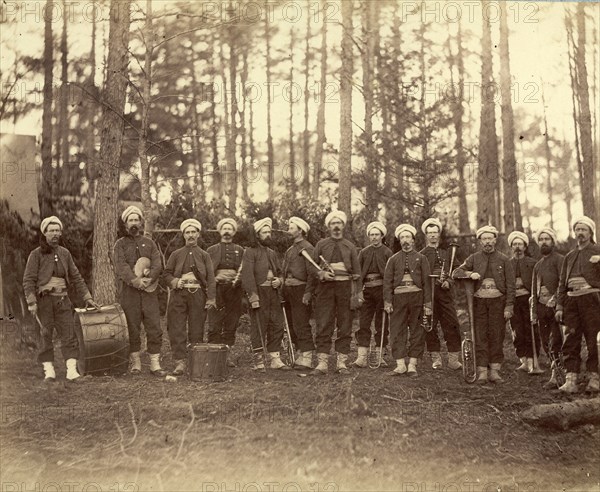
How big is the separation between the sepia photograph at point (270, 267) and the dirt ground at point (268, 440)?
2cm

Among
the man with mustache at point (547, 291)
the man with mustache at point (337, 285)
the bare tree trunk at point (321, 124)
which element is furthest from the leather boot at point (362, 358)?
the bare tree trunk at point (321, 124)

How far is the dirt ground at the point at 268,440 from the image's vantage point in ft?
17.0

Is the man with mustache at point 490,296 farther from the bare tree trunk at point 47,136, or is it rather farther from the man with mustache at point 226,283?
the bare tree trunk at point 47,136

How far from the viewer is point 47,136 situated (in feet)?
21.4

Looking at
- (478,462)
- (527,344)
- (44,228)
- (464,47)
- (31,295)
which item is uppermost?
(464,47)

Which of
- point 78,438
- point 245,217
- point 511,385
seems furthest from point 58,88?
point 511,385

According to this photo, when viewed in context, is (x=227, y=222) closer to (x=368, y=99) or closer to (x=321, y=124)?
(x=321, y=124)

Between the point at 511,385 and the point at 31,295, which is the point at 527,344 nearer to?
the point at 511,385

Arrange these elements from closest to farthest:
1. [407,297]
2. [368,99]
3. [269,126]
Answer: [407,297] < [269,126] < [368,99]

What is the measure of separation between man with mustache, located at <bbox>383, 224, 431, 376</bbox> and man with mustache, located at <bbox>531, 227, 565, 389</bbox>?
1441 mm

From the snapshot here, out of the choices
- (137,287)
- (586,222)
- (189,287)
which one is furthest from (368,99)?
(137,287)

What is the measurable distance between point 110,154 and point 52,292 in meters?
1.69

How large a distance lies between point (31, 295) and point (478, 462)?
4.68 meters

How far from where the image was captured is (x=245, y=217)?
28.1 ft
